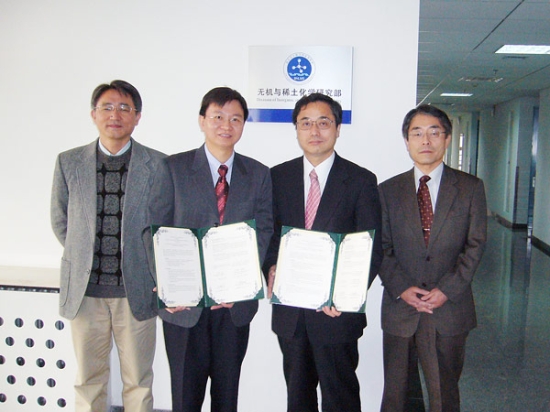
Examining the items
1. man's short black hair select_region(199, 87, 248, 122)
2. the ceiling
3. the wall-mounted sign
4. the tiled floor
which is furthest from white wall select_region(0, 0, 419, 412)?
the ceiling

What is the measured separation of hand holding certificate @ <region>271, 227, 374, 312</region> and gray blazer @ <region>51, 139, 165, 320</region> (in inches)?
27.5

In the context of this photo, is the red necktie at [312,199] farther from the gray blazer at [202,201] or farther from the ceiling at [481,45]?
the ceiling at [481,45]

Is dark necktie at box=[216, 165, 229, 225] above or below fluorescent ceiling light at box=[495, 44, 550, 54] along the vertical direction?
below

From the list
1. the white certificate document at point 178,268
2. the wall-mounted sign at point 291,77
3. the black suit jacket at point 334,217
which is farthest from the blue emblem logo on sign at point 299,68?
the white certificate document at point 178,268

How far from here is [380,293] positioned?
110 inches

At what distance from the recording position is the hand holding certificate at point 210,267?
1.93 metres

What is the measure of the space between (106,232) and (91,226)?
0.07m

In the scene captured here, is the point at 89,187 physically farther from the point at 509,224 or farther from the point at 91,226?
the point at 509,224

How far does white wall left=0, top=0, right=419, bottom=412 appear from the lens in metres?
2.70

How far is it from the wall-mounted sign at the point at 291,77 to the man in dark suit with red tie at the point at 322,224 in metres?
0.64

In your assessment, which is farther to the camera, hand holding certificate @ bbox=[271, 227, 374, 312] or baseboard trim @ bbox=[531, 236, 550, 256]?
baseboard trim @ bbox=[531, 236, 550, 256]

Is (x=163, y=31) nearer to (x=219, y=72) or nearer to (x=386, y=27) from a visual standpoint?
(x=219, y=72)

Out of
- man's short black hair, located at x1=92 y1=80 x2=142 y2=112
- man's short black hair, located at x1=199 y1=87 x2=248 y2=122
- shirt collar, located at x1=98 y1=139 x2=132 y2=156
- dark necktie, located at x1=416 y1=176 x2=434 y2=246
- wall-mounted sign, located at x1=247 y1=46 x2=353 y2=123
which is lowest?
dark necktie, located at x1=416 y1=176 x2=434 y2=246

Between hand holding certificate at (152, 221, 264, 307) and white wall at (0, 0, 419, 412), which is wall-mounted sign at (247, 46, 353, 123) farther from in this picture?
hand holding certificate at (152, 221, 264, 307)
